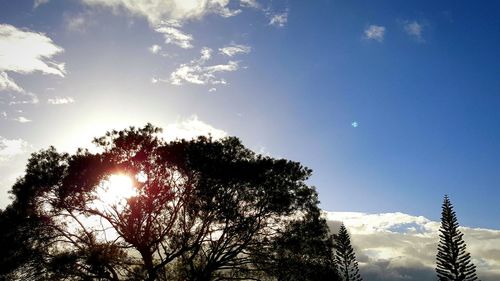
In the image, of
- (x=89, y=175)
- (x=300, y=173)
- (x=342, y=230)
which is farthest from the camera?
(x=342, y=230)

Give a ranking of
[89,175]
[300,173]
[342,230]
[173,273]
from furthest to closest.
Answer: [342,230]
[173,273]
[300,173]
[89,175]

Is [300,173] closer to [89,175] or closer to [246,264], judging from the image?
[246,264]

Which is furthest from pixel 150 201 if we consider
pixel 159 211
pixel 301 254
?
pixel 301 254

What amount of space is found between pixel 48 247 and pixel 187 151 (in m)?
9.50

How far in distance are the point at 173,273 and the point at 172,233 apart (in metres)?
5.97

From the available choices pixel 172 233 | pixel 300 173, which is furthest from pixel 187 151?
pixel 300 173

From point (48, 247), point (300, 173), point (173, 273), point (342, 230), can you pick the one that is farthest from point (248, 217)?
point (342, 230)

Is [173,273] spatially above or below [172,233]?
below

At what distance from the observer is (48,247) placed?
23469 millimetres

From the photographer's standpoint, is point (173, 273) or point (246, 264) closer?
point (246, 264)

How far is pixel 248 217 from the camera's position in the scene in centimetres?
2384

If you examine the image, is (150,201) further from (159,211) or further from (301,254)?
(301,254)

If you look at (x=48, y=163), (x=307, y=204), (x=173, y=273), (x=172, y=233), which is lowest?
(x=173, y=273)

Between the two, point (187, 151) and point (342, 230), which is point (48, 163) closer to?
point (187, 151)
